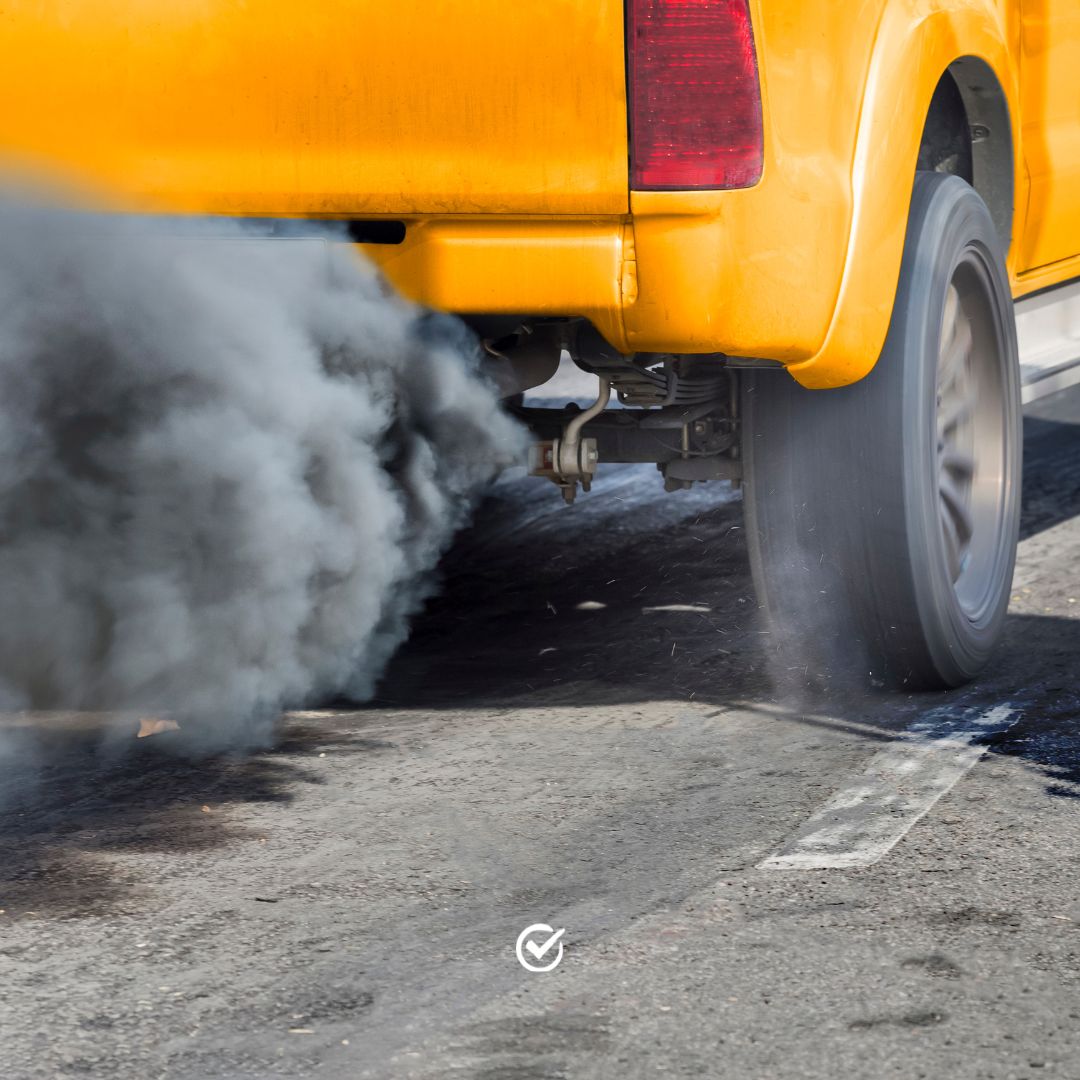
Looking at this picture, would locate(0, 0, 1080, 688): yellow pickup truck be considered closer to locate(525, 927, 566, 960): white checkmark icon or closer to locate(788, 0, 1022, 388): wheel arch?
locate(788, 0, 1022, 388): wheel arch

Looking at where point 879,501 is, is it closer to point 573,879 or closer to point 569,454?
point 569,454

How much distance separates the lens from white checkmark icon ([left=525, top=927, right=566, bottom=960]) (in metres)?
2.80

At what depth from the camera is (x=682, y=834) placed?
3.35 meters

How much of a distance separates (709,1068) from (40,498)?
205 centimetres

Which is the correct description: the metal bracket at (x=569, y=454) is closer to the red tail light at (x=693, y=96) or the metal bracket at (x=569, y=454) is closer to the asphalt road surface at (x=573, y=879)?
the asphalt road surface at (x=573, y=879)

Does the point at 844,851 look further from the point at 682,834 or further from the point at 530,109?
the point at 530,109

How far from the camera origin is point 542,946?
284cm

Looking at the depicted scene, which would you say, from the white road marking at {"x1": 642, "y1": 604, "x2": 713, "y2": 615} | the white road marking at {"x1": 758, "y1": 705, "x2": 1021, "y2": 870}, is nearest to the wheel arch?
the white road marking at {"x1": 758, "y1": 705, "x2": 1021, "y2": 870}

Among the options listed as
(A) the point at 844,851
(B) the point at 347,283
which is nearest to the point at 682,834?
(A) the point at 844,851

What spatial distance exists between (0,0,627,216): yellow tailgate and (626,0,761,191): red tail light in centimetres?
4

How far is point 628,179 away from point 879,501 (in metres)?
0.99

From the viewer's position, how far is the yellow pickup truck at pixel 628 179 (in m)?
3.43

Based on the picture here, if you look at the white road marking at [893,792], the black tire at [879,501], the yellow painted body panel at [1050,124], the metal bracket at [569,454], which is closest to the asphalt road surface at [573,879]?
the white road marking at [893,792]

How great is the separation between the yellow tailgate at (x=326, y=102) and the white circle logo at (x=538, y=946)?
134 cm
